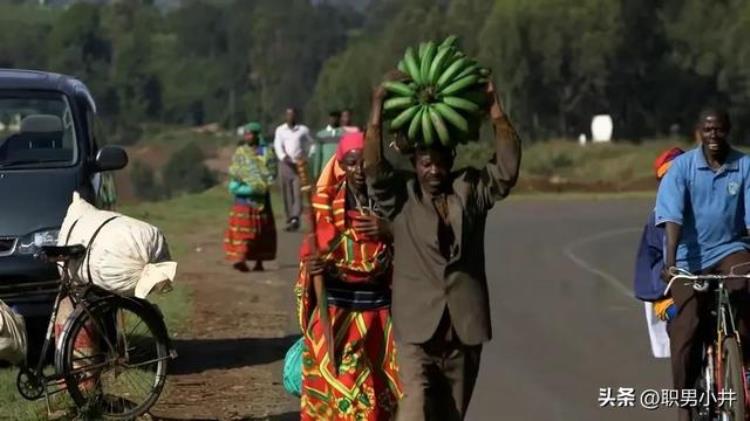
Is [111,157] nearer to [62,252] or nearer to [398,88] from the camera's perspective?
Answer: [62,252]

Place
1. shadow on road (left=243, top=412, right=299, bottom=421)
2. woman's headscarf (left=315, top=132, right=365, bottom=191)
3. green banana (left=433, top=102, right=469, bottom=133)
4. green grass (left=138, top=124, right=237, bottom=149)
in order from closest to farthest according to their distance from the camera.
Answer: green banana (left=433, top=102, right=469, bottom=133)
woman's headscarf (left=315, top=132, right=365, bottom=191)
shadow on road (left=243, top=412, right=299, bottom=421)
green grass (left=138, top=124, right=237, bottom=149)

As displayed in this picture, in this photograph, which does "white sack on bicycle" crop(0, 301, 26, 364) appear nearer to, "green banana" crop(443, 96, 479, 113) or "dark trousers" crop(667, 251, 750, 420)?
"green banana" crop(443, 96, 479, 113)

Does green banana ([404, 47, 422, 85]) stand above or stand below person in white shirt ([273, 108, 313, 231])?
above

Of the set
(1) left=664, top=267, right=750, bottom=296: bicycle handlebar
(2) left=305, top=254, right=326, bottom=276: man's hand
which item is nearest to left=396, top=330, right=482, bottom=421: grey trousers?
(2) left=305, top=254, right=326, bottom=276: man's hand

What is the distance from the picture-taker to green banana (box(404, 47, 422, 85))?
6.60 m

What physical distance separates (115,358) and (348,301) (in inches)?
69.9

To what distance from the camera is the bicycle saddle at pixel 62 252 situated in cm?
840

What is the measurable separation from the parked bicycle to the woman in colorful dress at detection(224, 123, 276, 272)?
29.2 feet

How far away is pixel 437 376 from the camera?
6.70 metres

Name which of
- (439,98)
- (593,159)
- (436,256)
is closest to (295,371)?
(436,256)

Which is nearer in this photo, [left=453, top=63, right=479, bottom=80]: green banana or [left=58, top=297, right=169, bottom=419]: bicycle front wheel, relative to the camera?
[left=453, top=63, right=479, bottom=80]: green banana

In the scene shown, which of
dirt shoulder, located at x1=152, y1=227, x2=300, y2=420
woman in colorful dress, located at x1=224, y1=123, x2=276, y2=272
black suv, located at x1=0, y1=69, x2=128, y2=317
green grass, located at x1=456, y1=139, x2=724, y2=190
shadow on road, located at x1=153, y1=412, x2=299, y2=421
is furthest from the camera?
green grass, located at x1=456, y1=139, x2=724, y2=190

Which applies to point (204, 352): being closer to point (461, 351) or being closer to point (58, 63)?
point (461, 351)

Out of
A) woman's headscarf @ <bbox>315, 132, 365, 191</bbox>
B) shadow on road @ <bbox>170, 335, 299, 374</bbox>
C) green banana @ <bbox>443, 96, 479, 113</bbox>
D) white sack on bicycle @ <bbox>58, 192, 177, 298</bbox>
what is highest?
green banana @ <bbox>443, 96, 479, 113</bbox>
